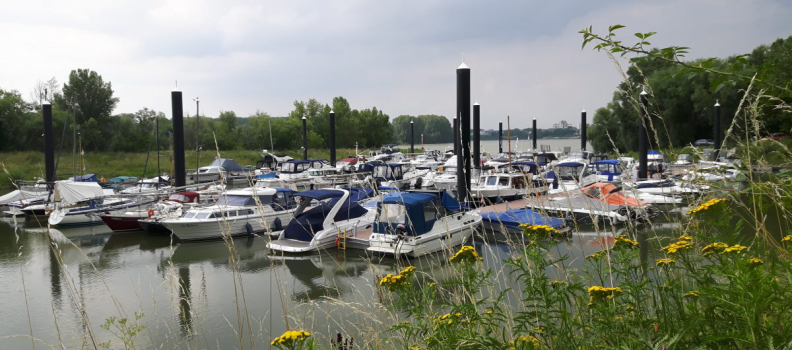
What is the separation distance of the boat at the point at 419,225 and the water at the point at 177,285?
0.37 meters

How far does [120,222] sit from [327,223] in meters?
7.17

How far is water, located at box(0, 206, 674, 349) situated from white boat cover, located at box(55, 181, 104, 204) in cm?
113

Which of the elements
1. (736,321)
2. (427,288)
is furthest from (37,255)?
(736,321)

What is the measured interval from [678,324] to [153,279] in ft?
35.9

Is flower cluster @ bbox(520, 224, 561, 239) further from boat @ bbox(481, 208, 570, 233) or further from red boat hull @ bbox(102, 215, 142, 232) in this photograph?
red boat hull @ bbox(102, 215, 142, 232)

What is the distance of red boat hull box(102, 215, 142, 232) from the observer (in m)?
16.5

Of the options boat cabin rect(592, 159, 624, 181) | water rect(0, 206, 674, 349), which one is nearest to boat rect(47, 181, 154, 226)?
water rect(0, 206, 674, 349)

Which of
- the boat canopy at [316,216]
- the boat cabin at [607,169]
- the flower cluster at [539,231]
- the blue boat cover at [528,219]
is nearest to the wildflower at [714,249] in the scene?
the flower cluster at [539,231]

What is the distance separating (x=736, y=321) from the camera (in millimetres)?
1737

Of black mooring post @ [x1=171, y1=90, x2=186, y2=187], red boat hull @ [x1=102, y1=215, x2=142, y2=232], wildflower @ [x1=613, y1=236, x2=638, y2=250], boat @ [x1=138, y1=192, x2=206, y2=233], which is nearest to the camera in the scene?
wildflower @ [x1=613, y1=236, x2=638, y2=250]

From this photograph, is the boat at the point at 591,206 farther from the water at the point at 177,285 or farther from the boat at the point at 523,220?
the water at the point at 177,285

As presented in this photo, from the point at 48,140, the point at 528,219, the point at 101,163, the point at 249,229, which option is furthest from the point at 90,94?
the point at 528,219

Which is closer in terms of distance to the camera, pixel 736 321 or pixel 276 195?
pixel 736 321

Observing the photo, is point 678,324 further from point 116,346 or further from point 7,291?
point 7,291
